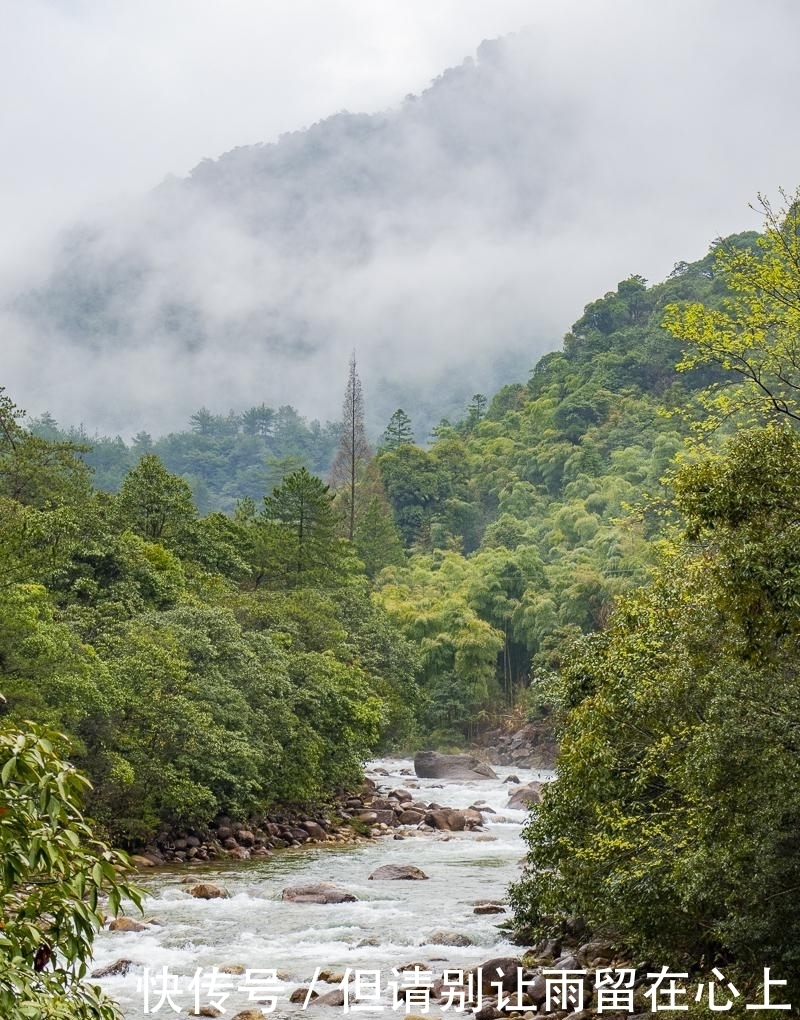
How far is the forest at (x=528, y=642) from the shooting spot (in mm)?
9820

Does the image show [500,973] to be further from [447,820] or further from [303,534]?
[303,534]

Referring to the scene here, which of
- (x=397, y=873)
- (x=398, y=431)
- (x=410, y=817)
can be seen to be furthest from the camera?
(x=398, y=431)

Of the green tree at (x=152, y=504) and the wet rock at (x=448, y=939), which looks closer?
the wet rock at (x=448, y=939)

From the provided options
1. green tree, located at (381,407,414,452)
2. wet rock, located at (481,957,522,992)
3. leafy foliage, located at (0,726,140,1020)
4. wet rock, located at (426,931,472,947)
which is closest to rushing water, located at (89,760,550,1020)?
wet rock, located at (426,931,472,947)

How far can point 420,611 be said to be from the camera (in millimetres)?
61094

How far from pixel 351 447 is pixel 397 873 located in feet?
203

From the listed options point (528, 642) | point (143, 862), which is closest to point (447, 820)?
point (143, 862)

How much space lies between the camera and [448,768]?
46.3m

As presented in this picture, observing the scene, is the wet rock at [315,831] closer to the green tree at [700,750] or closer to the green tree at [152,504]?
the green tree at [152,504]

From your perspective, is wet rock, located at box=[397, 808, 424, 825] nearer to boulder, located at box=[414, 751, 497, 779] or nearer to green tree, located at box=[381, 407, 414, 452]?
boulder, located at box=[414, 751, 497, 779]

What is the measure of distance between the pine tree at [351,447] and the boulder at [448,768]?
34.4 metres

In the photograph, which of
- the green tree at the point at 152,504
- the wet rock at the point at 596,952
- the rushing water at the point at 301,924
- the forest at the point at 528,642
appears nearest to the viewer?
the forest at the point at 528,642

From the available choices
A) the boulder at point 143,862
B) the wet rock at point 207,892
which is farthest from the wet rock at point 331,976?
the boulder at point 143,862

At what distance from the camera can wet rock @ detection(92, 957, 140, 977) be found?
51.2ft
